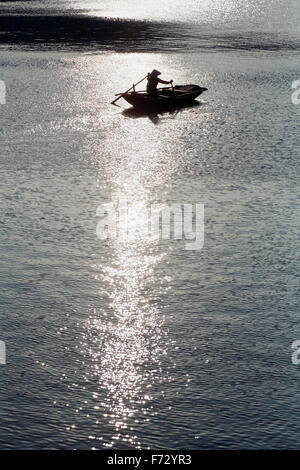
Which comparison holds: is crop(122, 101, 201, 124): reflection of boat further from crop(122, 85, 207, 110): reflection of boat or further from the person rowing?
the person rowing

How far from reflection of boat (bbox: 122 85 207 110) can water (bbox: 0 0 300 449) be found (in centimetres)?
63

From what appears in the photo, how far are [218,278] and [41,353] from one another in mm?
4578

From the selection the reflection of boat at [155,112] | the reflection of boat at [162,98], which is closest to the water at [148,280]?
the reflection of boat at [155,112]

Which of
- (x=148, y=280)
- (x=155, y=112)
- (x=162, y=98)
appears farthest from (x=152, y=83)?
(x=148, y=280)

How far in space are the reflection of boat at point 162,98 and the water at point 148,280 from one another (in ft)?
2.08

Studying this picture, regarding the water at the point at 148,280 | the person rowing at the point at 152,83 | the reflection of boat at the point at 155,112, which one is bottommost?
the water at the point at 148,280

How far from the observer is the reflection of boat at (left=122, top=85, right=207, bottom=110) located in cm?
3678

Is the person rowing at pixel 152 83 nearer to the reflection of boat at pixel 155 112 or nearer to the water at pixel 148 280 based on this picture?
the reflection of boat at pixel 155 112

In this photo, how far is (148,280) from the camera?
→ 18.0 m

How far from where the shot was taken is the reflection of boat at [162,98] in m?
36.8

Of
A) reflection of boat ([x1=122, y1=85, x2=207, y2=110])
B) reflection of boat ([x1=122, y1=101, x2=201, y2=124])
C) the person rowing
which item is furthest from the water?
the person rowing

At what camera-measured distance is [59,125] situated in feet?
107

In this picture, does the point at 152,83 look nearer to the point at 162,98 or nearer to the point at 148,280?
the point at 162,98

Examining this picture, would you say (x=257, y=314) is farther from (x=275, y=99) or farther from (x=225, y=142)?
(x=275, y=99)
